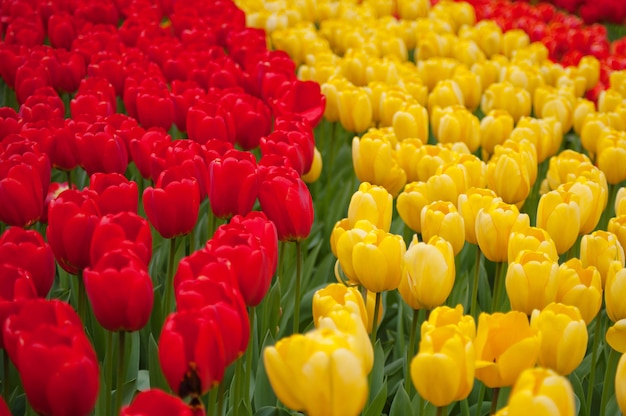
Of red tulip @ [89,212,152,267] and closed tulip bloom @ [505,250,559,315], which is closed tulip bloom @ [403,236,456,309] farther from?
red tulip @ [89,212,152,267]

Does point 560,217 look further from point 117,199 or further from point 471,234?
point 117,199

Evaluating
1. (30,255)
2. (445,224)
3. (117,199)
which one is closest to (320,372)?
(30,255)

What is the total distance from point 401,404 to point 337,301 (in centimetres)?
45

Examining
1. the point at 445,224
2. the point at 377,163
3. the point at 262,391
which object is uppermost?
the point at 445,224

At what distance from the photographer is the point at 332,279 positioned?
2676mm

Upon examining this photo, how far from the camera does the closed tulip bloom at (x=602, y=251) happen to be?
1796 mm

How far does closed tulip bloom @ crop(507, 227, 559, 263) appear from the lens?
5.67 feet

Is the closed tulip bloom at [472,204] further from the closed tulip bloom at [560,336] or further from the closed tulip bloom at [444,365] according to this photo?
the closed tulip bloom at [444,365]

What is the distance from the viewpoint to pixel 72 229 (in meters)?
1.55

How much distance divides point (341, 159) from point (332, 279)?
3.42 feet

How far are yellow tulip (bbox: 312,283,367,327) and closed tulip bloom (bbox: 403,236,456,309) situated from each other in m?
0.18

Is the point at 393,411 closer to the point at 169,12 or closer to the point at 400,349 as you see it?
the point at 400,349

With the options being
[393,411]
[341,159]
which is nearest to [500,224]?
[393,411]

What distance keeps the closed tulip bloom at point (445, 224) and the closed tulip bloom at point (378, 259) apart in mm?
256
